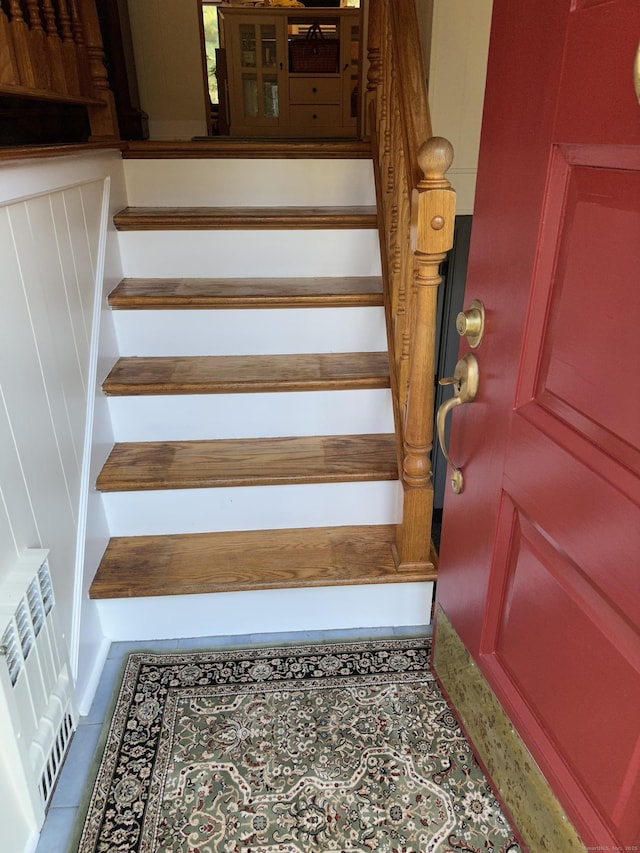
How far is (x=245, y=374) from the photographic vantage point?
1921 mm

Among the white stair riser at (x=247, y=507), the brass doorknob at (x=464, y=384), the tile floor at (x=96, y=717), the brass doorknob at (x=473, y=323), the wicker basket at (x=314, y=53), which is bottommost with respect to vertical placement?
the tile floor at (x=96, y=717)

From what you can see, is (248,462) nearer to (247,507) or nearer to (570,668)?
(247,507)

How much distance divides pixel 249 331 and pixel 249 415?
31cm

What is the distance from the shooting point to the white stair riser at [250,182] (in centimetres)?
234

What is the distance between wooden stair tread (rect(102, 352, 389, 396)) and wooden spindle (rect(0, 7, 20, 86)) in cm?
83

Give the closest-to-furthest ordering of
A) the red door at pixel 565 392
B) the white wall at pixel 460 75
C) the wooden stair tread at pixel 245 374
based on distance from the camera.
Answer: the red door at pixel 565 392 → the wooden stair tread at pixel 245 374 → the white wall at pixel 460 75

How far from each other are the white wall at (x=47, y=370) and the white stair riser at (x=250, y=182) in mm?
524

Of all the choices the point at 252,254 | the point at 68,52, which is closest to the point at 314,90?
the point at 68,52

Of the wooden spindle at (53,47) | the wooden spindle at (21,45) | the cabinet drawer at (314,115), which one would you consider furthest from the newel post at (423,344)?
the cabinet drawer at (314,115)

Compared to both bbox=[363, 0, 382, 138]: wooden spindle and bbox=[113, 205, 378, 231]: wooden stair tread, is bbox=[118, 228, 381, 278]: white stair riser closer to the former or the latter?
bbox=[113, 205, 378, 231]: wooden stair tread

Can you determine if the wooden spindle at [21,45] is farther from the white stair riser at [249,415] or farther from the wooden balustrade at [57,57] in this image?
the white stair riser at [249,415]

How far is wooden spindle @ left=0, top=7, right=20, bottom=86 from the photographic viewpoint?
1.52 metres

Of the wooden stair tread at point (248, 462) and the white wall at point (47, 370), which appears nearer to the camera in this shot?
the white wall at point (47, 370)

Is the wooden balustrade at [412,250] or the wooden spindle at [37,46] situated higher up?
the wooden spindle at [37,46]
